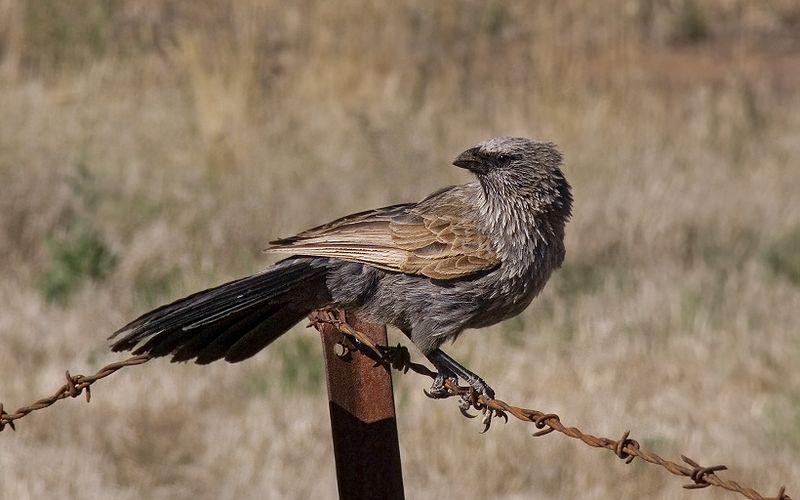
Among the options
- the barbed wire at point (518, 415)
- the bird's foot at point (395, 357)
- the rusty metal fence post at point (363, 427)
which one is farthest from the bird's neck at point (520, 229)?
the rusty metal fence post at point (363, 427)

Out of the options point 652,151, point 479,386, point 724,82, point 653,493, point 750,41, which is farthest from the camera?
point 750,41

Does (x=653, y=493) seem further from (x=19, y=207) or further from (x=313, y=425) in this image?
(x=19, y=207)

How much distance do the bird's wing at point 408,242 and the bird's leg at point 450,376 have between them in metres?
0.35

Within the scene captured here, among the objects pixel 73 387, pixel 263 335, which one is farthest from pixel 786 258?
pixel 73 387

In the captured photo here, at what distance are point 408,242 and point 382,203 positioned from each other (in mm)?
5786

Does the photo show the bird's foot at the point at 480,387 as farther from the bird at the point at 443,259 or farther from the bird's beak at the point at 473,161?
the bird's beak at the point at 473,161

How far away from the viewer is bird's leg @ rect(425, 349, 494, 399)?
16.0 ft

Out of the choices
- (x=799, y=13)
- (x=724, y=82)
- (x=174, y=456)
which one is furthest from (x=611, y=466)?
(x=799, y=13)

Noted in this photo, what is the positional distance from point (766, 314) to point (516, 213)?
15.2 ft

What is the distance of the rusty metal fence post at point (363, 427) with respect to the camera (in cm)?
400

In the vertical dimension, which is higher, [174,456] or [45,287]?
→ [45,287]

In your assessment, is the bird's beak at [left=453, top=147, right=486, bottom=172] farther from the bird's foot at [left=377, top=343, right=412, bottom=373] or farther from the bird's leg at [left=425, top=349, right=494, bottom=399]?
the bird's foot at [left=377, top=343, right=412, bottom=373]

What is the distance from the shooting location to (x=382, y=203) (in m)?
10.8

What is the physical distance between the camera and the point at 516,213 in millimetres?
4965
